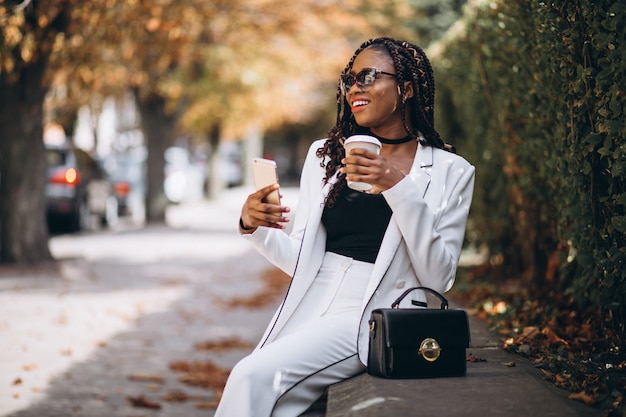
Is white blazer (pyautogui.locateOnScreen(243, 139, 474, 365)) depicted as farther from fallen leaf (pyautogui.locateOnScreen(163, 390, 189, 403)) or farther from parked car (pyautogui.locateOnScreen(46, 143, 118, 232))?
parked car (pyautogui.locateOnScreen(46, 143, 118, 232))

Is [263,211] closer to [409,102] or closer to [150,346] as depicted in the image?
[409,102]

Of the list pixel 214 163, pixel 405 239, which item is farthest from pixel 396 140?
pixel 214 163

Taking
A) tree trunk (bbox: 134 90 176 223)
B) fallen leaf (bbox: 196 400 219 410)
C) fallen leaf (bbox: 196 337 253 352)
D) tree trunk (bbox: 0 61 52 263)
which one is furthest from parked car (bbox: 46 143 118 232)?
fallen leaf (bbox: 196 400 219 410)

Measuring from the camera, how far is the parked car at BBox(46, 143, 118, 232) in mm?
18797

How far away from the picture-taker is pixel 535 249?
25.7 ft

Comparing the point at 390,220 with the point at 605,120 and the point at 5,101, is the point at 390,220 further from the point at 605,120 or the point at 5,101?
the point at 5,101

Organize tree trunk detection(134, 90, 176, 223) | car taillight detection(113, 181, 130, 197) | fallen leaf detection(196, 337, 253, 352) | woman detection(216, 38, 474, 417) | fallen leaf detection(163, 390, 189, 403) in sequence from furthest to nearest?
car taillight detection(113, 181, 130, 197)
tree trunk detection(134, 90, 176, 223)
fallen leaf detection(196, 337, 253, 352)
fallen leaf detection(163, 390, 189, 403)
woman detection(216, 38, 474, 417)

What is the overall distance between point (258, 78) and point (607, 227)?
59.7 ft

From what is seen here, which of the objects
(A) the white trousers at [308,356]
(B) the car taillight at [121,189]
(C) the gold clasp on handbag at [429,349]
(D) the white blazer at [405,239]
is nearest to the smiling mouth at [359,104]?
(D) the white blazer at [405,239]

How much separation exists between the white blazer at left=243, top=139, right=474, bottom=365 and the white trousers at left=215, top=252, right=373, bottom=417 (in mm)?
70

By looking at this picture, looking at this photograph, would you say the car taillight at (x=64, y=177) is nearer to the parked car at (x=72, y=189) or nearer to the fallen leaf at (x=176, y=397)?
the parked car at (x=72, y=189)

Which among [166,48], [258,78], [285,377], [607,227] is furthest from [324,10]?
[285,377]

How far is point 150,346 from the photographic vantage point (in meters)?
8.12

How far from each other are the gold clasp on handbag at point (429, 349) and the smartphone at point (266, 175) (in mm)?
856
